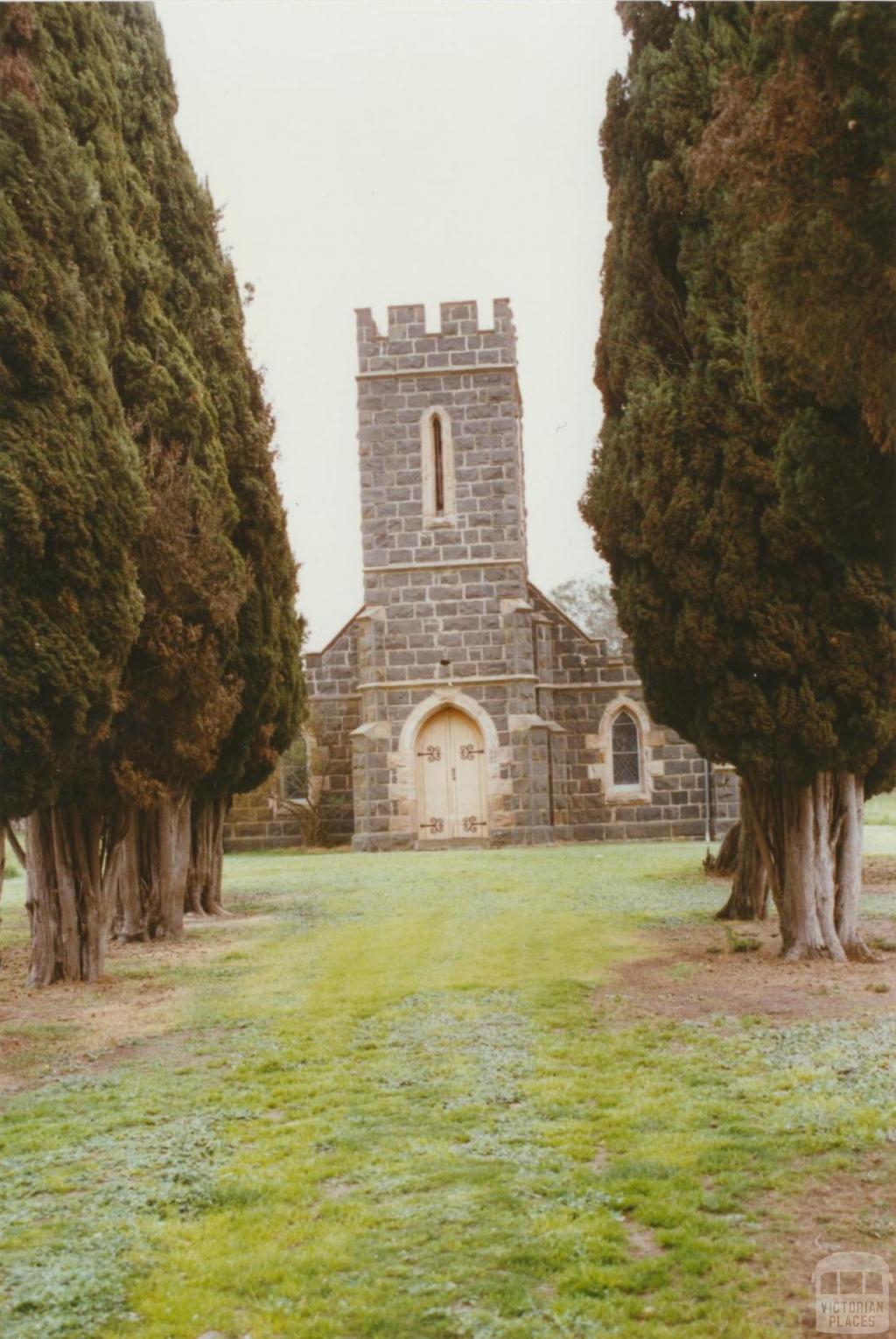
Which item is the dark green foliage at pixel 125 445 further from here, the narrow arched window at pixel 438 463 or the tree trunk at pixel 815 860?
the narrow arched window at pixel 438 463

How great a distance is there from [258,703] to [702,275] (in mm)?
6082

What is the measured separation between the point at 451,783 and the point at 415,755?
85cm

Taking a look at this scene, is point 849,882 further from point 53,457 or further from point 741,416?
point 53,457

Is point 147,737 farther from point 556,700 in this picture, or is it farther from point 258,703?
point 556,700

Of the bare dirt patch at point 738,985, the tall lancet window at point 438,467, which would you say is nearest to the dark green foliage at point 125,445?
the bare dirt patch at point 738,985

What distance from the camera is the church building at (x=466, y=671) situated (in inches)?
987

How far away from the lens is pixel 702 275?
1050 centimetres

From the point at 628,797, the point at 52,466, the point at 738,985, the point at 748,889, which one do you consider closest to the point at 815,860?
the point at 738,985

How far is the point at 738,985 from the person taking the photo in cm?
944

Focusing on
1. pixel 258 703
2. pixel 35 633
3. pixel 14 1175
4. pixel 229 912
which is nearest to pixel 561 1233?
pixel 14 1175

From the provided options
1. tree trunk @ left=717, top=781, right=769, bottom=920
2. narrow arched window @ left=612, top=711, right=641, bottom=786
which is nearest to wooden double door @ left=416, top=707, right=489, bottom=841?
narrow arched window @ left=612, top=711, right=641, bottom=786

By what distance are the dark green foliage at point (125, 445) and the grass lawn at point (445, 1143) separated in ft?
6.65

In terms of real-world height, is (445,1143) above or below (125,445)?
below

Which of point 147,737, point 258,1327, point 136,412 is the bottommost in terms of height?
point 258,1327
